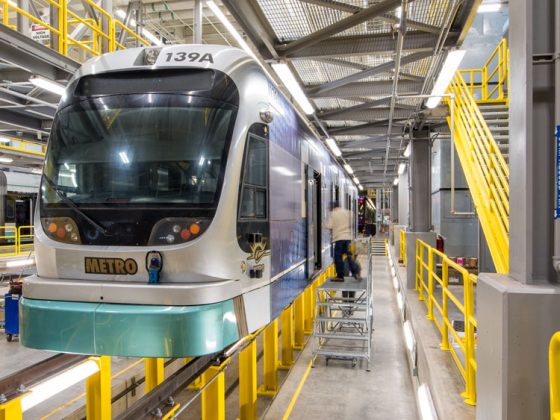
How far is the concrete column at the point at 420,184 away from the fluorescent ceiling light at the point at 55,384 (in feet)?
28.2

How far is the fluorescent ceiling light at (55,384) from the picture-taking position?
3.43m

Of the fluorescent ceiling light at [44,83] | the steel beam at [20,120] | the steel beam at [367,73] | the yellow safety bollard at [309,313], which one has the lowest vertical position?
the yellow safety bollard at [309,313]

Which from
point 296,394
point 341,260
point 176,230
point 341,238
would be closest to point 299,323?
point 341,260

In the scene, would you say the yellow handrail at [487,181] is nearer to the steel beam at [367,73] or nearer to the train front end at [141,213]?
the steel beam at [367,73]

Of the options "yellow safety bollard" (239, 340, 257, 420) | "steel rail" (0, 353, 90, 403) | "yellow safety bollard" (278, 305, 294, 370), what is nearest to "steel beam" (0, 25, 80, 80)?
"steel rail" (0, 353, 90, 403)

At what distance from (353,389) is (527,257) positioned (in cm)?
516

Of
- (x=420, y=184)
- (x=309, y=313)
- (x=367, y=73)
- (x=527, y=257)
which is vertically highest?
(x=367, y=73)

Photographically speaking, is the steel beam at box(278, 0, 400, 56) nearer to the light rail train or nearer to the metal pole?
the metal pole

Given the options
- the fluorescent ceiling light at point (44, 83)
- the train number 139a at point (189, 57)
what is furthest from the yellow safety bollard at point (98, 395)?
the fluorescent ceiling light at point (44, 83)

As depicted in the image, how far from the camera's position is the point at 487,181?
5922 mm

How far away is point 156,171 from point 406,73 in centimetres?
710

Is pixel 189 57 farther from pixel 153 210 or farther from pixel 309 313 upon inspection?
pixel 309 313

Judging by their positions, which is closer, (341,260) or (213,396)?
(213,396)

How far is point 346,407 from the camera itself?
6.30m
